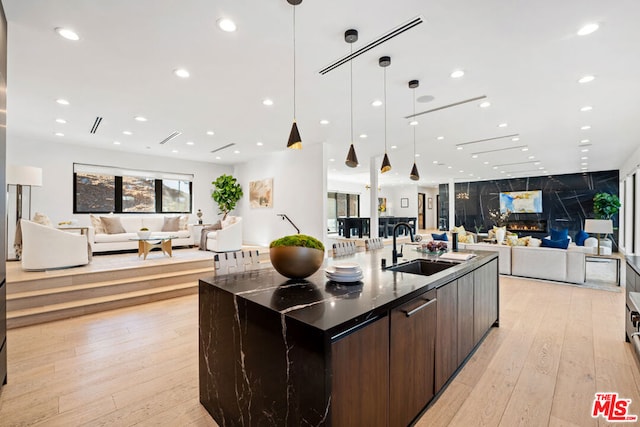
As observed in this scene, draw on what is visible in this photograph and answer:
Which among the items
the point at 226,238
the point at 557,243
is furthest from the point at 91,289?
the point at 557,243

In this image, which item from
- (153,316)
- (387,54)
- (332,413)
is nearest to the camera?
(332,413)

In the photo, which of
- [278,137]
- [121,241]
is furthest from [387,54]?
[121,241]

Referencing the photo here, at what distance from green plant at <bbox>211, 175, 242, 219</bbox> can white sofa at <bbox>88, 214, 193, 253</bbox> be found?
1266 mm

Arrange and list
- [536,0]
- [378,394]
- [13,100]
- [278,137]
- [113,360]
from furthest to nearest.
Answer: [278,137]
[13,100]
[113,360]
[536,0]
[378,394]

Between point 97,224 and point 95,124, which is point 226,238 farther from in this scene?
point 95,124

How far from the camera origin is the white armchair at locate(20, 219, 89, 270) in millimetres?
4180

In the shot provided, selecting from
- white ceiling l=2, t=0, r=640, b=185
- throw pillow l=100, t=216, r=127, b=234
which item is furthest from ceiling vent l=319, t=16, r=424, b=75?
throw pillow l=100, t=216, r=127, b=234

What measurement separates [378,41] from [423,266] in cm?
215

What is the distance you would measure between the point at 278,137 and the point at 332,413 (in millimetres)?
5653

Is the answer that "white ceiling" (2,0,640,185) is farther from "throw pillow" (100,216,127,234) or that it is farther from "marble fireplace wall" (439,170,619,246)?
"marble fireplace wall" (439,170,619,246)

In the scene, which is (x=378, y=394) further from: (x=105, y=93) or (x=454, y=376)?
(x=105, y=93)

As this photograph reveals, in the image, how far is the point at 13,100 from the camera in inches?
164

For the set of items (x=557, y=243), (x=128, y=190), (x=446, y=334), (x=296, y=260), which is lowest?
(x=446, y=334)

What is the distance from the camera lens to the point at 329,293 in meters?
1.58
